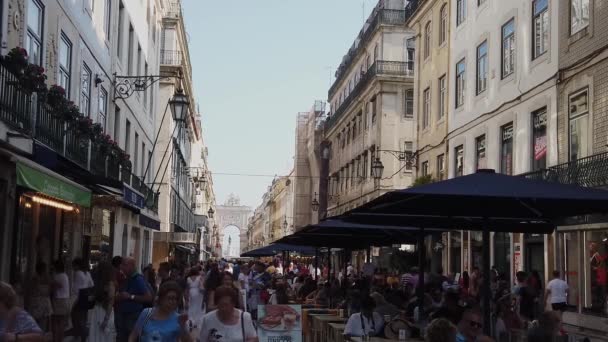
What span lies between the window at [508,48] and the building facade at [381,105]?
488 inches

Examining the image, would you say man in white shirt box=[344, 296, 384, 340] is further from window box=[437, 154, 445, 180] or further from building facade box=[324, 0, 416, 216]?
building facade box=[324, 0, 416, 216]

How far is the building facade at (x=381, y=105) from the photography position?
43.6m

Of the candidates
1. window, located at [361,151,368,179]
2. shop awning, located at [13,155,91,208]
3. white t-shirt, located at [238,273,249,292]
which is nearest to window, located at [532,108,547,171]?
white t-shirt, located at [238,273,249,292]

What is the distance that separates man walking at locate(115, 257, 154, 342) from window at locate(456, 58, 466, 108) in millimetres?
19042

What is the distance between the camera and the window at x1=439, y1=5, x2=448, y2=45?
32500mm

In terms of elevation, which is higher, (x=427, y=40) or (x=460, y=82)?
(x=427, y=40)

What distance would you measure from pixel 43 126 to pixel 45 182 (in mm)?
3899

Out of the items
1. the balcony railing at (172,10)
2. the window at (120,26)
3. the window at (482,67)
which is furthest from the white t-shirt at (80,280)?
the balcony railing at (172,10)

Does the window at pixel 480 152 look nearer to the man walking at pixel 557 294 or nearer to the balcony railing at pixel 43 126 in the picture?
the man walking at pixel 557 294

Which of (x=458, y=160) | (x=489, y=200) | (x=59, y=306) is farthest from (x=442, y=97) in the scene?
(x=489, y=200)

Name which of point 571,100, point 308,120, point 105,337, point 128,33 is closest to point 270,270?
point 128,33

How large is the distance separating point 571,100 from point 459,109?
921cm

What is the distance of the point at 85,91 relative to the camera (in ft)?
71.3

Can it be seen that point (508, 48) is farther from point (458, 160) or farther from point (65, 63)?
point (65, 63)
